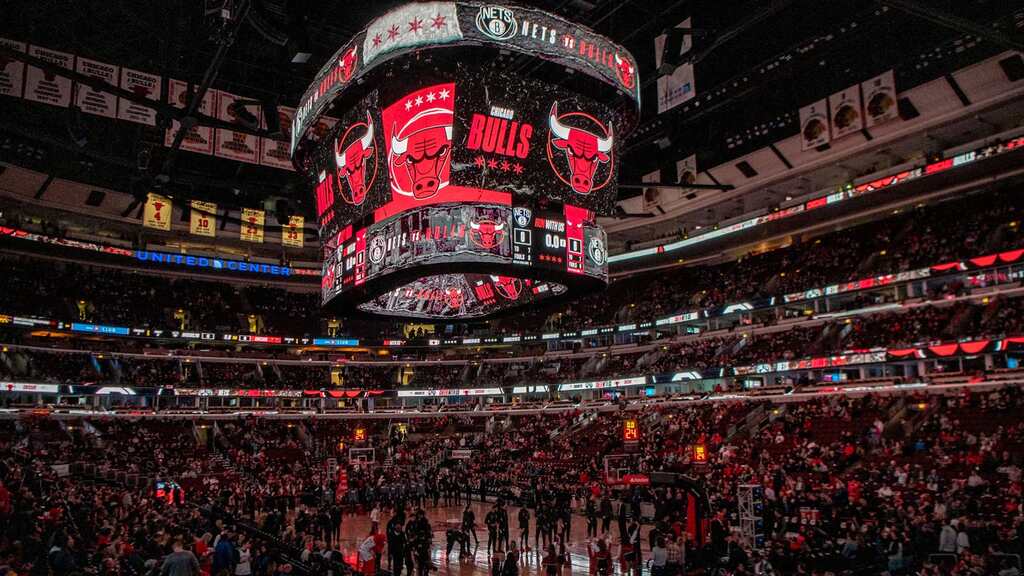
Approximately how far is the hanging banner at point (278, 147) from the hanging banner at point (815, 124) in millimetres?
18370

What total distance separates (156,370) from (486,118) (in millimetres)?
41089

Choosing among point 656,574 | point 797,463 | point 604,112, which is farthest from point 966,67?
point 656,574

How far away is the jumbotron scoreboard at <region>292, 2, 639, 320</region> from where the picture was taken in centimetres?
1479

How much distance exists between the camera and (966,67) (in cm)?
2681

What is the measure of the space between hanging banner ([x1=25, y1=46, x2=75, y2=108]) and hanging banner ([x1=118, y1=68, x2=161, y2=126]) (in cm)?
143

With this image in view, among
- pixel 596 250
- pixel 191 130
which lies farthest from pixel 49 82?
pixel 596 250

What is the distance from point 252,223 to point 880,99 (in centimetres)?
2721

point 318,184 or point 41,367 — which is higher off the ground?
point 318,184

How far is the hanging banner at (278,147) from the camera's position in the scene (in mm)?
25078

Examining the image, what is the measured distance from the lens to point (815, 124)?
86.2 ft

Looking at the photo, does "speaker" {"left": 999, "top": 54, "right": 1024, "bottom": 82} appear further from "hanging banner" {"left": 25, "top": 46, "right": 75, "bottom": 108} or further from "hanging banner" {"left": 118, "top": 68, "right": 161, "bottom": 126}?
"hanging banner" {"left": 25, "top": 46, "right": 75, "bottom": 108}

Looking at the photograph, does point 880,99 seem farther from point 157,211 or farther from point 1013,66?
point 157,211

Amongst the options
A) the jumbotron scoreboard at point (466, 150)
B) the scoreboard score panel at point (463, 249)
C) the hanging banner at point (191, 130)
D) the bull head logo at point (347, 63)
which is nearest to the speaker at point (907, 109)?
the jumbotron scoreboard at point (466, 150)

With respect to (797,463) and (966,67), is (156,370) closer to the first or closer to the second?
(797,463)
